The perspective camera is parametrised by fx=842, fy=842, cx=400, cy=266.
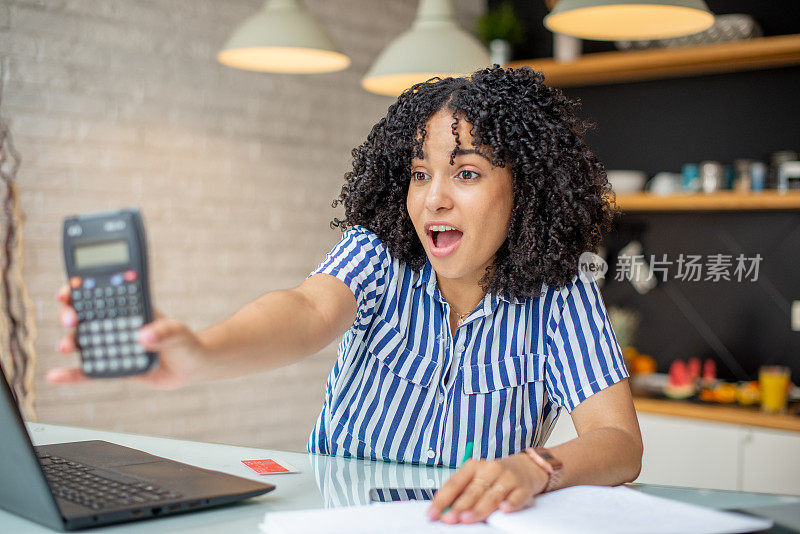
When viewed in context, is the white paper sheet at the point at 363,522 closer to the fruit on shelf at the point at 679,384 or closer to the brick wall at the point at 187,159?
the brick wall at the point at 187,159

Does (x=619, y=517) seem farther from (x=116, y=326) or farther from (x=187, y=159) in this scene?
(x=187, y=159)

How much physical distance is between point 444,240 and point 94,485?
0.74 metres

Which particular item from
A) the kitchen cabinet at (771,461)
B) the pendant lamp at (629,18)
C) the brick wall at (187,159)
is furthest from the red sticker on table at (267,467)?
the kitchen cabinet at (771,461)

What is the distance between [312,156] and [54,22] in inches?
50.7

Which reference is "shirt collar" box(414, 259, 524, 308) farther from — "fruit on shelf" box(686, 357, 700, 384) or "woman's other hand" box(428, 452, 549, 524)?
"fruit on shelf" box(686, 357, 700, 384)

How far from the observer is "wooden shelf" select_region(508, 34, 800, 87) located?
335 cm

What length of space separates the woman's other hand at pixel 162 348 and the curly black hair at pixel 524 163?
27.4 inches

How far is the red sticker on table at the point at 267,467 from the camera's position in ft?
4.01

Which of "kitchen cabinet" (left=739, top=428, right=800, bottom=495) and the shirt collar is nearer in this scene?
the shirt collar

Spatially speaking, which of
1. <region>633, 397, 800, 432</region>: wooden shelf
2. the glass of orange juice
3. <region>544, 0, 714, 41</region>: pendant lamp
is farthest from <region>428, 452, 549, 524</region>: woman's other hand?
the glass of orange juice

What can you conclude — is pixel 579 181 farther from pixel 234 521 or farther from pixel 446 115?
pixel 234 521

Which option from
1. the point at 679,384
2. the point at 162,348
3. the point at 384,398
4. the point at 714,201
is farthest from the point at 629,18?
the point at 679,384

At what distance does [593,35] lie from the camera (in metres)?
2.27

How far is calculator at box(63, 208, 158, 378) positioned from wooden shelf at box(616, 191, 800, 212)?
3011 mm
